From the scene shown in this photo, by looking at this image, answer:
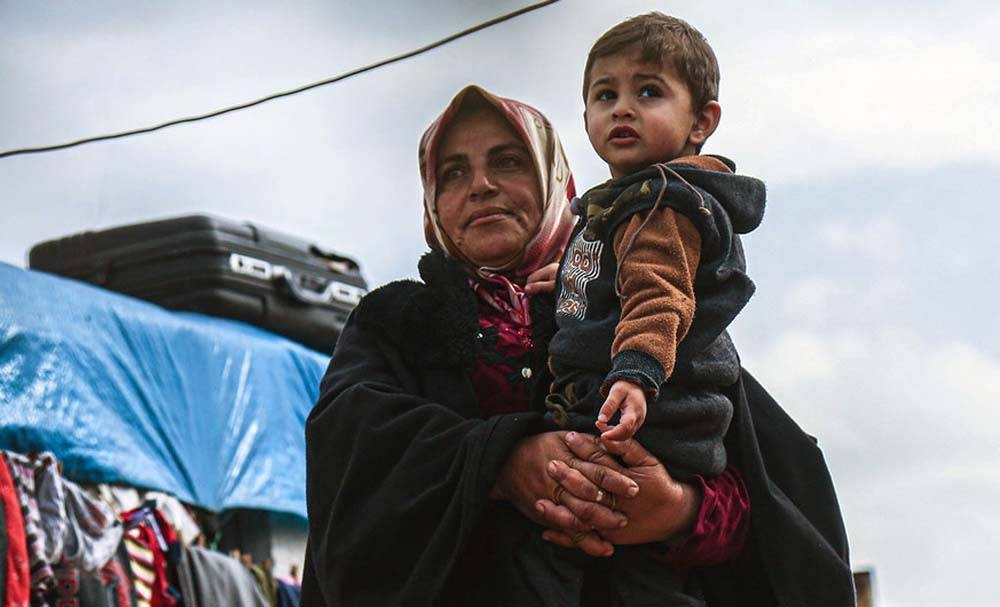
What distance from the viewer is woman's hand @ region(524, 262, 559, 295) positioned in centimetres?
250

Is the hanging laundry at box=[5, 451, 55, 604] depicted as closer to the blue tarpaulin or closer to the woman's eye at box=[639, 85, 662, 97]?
the blue tarpaulin

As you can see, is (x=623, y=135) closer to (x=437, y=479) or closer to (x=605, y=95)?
(x=605, y=95)

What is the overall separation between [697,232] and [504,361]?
1.37ft

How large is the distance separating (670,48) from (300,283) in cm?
633

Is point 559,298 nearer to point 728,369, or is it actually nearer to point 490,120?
point 728,369

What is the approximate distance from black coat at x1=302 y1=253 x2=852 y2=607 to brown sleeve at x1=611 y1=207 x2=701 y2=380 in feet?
0.74

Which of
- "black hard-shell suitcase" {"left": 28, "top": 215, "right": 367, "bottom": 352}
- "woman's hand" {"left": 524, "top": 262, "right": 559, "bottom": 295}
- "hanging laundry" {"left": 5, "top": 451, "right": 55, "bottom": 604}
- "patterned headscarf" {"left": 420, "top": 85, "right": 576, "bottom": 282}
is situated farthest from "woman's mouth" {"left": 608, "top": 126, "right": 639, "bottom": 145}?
"black hard-shell suitcase" {"left": 28, "top": 215, "right": 367, "bottom": 352}

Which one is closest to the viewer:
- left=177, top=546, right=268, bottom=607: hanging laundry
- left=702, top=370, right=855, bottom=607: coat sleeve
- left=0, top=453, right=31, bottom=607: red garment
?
left=702, top=370, right=855, bottom=607: coat sleeve

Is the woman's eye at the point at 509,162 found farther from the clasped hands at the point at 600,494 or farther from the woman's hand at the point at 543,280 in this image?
the clasped hands at the point at 600,494

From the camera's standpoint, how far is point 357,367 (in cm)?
243

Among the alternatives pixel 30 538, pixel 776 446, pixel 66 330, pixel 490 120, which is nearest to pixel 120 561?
pixel 30 538

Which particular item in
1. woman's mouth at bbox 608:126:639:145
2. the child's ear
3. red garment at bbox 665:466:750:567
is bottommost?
red garment at bbox 665:466:750:567

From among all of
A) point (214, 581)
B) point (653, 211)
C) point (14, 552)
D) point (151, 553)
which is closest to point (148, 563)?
point (151, 553)

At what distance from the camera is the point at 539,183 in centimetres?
271
